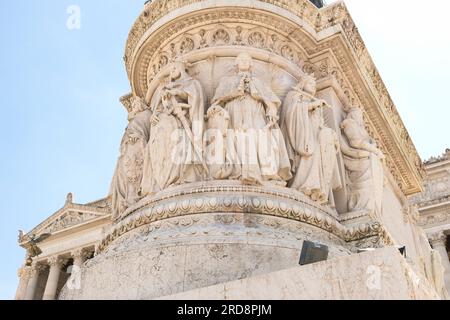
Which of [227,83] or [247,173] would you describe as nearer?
[247,173]

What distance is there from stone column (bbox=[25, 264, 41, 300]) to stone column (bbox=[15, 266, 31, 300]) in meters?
0.32

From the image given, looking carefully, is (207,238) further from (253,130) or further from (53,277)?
(53,277)

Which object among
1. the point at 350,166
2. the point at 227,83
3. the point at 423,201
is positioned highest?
the point at 423,201

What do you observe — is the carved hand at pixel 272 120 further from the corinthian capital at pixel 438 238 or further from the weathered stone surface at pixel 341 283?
the corinthian capital at pixel 438 238

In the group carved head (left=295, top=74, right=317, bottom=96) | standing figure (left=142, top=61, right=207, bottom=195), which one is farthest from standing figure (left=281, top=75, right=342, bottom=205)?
standing figure (left=142, top=61, right=207, bottom=195)

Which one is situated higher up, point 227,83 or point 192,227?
point 227,83

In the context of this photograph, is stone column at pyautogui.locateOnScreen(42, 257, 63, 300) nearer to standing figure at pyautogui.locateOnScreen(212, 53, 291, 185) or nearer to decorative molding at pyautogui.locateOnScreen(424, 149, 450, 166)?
decorative molding at pyautogui.locateOnScreen(424, 149, 450, 166)

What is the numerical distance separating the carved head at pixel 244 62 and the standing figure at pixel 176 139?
60 centimetres

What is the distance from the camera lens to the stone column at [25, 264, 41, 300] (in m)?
37.3

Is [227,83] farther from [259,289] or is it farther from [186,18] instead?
[259,289]

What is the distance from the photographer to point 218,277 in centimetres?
509
